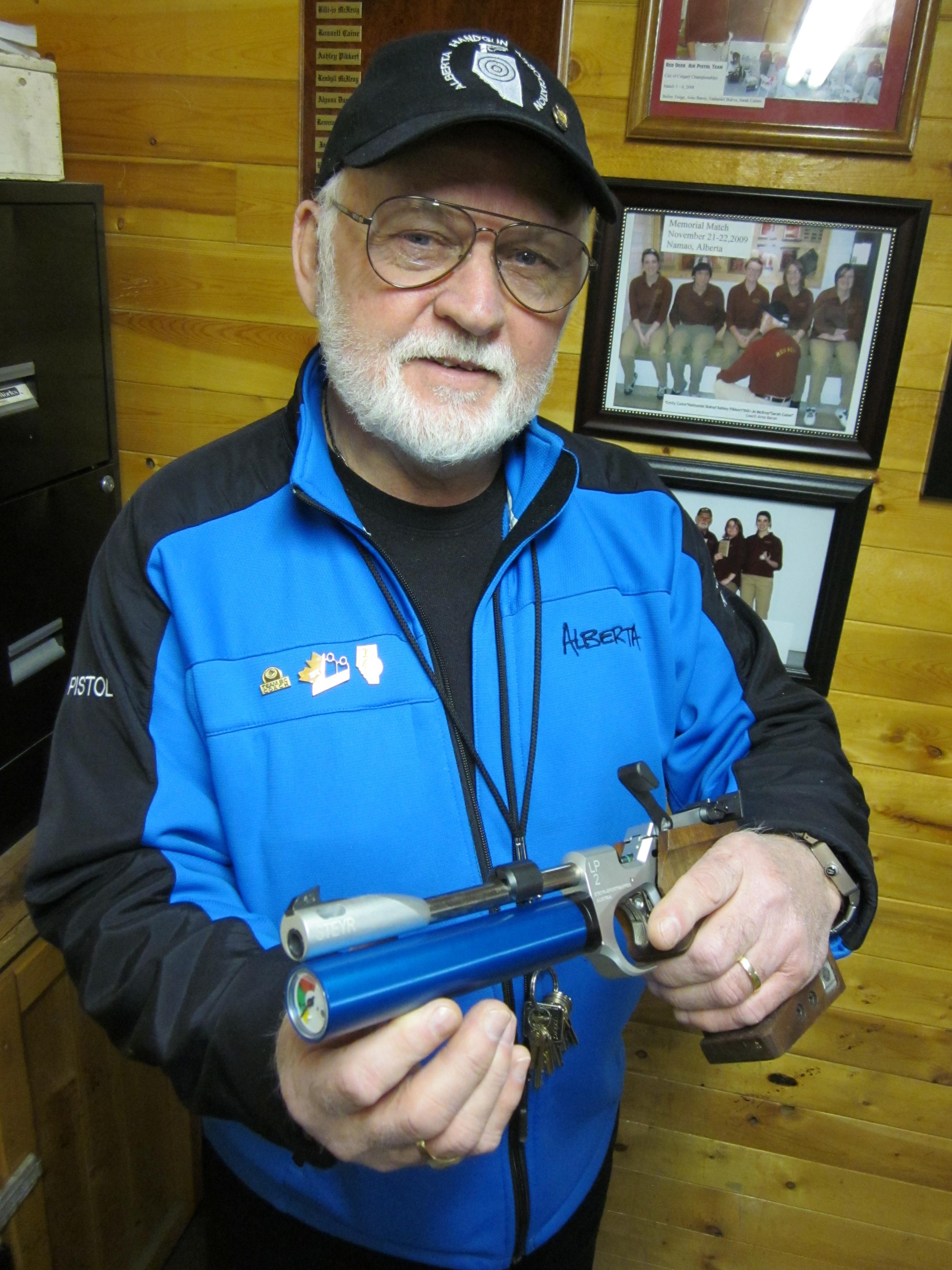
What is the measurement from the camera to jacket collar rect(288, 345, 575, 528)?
110 centimetres

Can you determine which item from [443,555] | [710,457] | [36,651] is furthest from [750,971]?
[36,651]

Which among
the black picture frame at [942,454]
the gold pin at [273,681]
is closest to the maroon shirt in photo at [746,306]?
the black picture frame at [942,454]

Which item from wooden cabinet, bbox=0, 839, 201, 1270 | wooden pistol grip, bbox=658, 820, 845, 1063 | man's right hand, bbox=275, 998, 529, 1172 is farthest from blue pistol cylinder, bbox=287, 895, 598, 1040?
wooden cabinet, bbox=0, 839, 201, 1270

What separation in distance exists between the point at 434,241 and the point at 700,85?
76 cm

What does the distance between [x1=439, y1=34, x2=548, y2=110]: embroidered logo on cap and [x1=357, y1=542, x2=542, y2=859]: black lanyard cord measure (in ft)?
1.74

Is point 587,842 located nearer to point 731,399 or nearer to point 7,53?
point 731,399

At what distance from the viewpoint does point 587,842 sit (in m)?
1.19

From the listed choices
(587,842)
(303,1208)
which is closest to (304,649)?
(587,842)

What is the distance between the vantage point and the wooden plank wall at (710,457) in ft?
5.24

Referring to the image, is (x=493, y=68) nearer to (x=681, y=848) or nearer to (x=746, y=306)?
(x=746, y=306)

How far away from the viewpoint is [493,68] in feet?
3.51

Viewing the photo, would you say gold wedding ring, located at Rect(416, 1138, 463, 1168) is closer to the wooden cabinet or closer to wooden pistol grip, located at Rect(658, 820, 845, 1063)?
wooden pistol grip, located at Rect(658, 820, 845, 1063)

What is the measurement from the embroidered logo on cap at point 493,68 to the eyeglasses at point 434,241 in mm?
124

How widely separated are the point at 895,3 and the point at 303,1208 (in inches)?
75.0
